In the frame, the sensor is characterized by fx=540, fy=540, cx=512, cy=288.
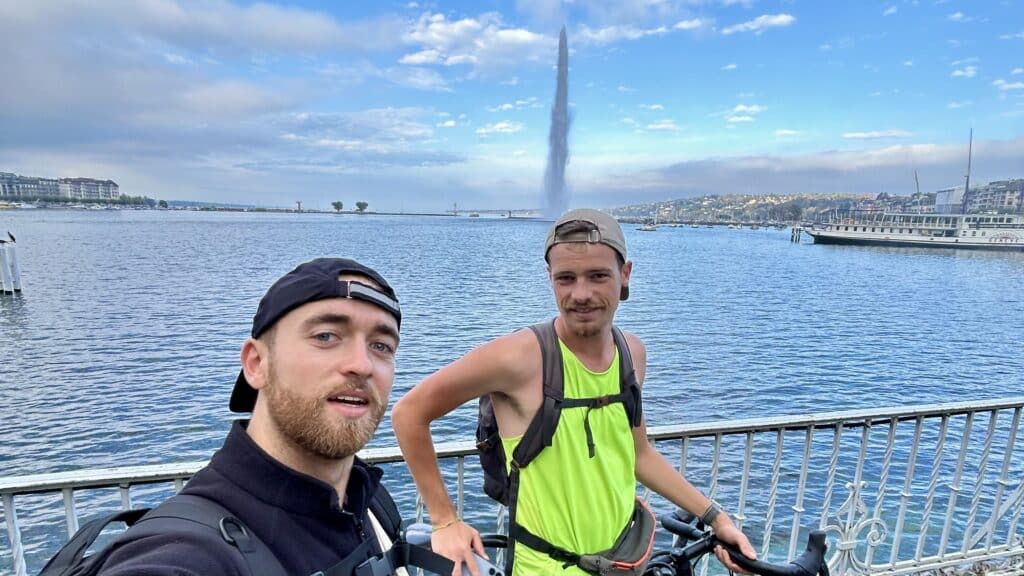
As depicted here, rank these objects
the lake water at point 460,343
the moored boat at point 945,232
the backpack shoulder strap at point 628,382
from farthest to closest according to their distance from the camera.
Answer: the moored boat at point 945,232 → the lake water at point 460,343 → the backpack shoulder strap at point 628,382

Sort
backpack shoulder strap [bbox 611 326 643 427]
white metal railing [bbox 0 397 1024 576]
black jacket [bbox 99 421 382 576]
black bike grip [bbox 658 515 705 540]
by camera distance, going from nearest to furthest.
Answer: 1. black jacket [bbox 99 421 382 576]
2. backpack shoulder strap [bbox 611 326 643 427]
3. black bike grip [bbox 658 515 705 540]
4. white metal railing [bbox 0 397 1024 576]

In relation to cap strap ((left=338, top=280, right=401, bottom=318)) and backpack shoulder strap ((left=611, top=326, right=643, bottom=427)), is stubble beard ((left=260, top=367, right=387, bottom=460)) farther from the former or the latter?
backpack shoulder strap ((left=611, top=326, right=643, bottom=427))

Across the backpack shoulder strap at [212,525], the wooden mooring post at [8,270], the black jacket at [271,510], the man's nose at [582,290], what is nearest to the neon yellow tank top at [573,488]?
the man's nose at [582,290]

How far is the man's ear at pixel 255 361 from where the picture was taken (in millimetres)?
1568

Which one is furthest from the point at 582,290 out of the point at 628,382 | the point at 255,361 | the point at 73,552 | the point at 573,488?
the point at 73,552

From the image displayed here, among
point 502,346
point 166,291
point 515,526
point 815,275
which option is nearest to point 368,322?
point 502,346

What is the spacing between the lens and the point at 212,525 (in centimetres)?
120

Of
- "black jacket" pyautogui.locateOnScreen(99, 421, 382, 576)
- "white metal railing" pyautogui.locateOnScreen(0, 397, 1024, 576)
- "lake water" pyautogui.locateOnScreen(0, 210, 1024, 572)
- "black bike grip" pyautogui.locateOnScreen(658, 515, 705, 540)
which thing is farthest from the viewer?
"lake water" pyautogui.locateOnScreen(0, 210, 1024, 572)

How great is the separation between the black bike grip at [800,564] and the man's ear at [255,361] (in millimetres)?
2199

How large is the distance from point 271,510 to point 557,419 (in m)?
1.08

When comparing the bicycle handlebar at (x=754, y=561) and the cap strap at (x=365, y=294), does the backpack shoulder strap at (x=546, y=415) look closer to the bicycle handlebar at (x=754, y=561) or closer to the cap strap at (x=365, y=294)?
the cap strap at (x=365, y=294)

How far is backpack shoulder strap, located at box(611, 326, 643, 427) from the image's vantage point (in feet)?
7.59

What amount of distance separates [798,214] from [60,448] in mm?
217905

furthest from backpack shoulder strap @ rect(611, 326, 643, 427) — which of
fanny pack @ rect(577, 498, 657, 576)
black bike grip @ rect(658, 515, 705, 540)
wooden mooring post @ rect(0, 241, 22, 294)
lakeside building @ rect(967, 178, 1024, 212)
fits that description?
lakeside building @ rect(967, 178, 1024, 212)
